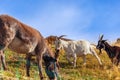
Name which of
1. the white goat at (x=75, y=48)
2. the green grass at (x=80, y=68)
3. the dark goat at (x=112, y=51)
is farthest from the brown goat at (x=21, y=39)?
the white goat at (x=75, y=48)

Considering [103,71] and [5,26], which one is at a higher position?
[5,26]

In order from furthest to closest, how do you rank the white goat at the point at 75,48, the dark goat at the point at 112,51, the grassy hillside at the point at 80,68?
the white goat at the point at 75,48 → the dark goat at the point at 112,51 → the grassy hillside at the point at 80,68

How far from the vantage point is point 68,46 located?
1330 inches

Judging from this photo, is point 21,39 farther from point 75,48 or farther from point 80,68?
point 75,48

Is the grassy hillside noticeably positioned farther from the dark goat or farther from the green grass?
the dark goat

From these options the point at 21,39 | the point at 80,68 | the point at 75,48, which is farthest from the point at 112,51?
the point at 21,39

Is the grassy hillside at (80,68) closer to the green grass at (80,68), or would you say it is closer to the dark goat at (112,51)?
the green grass at (80,68)

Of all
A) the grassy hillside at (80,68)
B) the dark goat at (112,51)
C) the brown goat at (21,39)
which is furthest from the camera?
the dark goat at (112,51)

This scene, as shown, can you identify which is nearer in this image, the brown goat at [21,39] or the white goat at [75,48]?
the brown goat at [21,39]

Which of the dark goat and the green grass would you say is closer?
the green grass

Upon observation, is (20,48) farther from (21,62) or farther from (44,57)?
(21,62)

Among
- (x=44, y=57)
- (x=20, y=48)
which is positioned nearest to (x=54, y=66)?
(x=44, y=57)

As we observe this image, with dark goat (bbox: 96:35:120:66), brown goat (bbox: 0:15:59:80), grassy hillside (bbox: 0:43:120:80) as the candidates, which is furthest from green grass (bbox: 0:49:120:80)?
brown goat (bbox: 0:15:59:80)

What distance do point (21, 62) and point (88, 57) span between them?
8566mm
